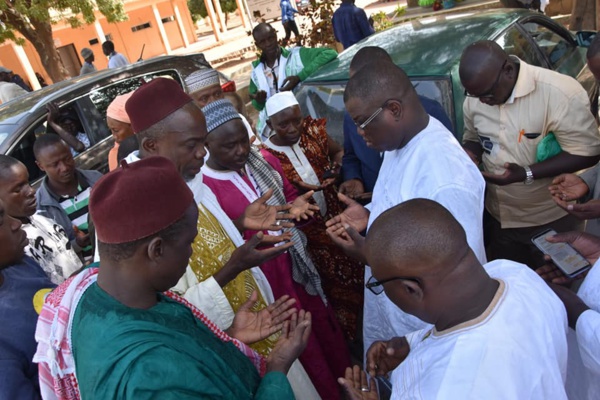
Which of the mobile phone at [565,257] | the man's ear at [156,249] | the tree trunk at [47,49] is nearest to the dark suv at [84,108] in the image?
the man's ear at [156,249]

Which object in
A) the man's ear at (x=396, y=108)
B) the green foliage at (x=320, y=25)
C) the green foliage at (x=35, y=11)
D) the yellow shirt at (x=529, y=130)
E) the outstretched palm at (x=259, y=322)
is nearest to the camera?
the outstretched palm at (x=259, y=322)

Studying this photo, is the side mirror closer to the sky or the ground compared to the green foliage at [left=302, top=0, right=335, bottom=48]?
closer to the ground

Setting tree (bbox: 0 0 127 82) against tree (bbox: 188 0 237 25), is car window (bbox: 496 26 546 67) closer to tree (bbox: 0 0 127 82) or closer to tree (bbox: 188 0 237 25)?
tree (bbox: 0 0 127 82)

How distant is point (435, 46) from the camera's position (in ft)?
11.9

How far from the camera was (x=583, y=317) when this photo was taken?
1.41 m

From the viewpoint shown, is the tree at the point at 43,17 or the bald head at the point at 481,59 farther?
the tree at the point at 43,17

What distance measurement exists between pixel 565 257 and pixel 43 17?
1040 cm

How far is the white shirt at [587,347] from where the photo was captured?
1369 mm

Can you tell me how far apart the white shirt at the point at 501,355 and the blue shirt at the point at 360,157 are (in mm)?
1643

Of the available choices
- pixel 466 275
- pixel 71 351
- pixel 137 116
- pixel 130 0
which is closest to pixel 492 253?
pixel 466 275

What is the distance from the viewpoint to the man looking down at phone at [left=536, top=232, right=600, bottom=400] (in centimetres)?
138

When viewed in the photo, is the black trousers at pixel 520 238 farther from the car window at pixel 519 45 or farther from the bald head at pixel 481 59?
the car window at pixel 519 45

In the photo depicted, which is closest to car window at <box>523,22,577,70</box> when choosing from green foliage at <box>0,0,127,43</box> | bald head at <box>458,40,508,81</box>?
bald head at <box>458,40,508,81</box>

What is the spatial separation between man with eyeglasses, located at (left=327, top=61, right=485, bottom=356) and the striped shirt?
241 centimetres
